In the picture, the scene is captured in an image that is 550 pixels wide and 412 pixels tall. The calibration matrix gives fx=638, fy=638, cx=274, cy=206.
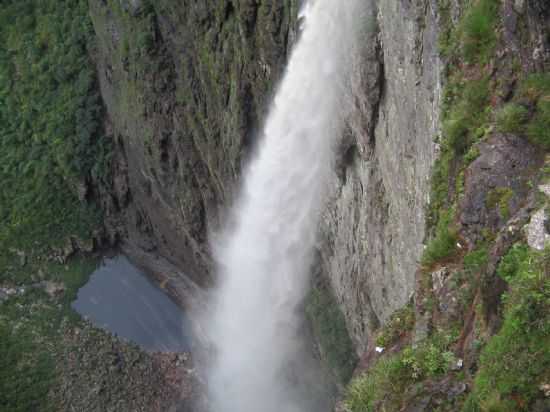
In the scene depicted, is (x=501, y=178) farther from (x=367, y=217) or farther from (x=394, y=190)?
(x=367, y=217)

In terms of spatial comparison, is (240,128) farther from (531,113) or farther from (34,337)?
(34,337)

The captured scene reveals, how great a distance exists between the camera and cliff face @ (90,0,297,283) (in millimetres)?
22062

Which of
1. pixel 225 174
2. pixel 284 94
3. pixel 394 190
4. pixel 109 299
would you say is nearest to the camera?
pixel 394 190

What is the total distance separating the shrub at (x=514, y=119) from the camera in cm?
962

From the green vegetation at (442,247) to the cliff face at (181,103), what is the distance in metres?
10.9

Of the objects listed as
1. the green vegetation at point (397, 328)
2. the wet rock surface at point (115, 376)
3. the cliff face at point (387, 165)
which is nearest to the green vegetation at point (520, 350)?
the green vegetation at point (397, 328)

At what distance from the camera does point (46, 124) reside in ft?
118

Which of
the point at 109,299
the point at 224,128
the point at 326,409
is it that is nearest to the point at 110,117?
the point at 109,299

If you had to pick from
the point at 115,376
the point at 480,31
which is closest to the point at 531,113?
the point at 480,31

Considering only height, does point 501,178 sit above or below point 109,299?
below

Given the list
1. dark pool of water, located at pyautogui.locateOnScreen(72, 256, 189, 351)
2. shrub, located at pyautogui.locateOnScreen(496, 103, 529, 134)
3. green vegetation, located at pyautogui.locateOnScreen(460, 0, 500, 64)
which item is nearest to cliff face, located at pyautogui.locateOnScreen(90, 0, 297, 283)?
dark pool of water, located at pyautogui.locateOnScreen(72, 256, 189, 351)

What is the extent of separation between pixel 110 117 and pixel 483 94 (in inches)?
1058

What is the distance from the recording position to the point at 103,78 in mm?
33844

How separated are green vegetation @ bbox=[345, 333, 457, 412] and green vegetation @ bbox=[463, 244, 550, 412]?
847 mm
